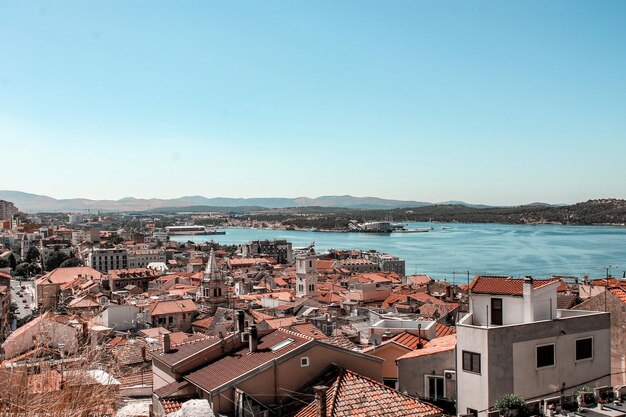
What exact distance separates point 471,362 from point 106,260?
2780 inches

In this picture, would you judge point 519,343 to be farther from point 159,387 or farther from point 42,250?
point 42,250

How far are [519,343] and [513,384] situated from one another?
490 millimetres

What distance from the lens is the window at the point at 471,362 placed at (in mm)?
7289

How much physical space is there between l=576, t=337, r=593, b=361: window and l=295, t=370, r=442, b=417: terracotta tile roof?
93.7 inches

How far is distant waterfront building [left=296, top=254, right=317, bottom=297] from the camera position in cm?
3528

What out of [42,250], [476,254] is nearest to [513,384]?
[42,250]

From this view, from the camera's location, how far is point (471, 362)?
738 centimetres

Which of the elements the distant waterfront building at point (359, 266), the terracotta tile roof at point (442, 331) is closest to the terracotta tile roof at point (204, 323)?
the terracotta tile roof at point (442, 331)

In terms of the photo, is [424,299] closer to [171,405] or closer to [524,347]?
[524,347]

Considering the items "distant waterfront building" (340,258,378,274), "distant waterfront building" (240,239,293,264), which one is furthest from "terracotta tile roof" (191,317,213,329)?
"distant waterfront building" (240,239,293,264)

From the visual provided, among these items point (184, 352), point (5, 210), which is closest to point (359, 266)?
point (184, 352)

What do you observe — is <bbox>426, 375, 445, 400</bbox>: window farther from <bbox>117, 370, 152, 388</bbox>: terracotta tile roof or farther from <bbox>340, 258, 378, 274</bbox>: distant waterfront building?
<bbox>340, 258, 378, 274</bbox>: distant waterfront building

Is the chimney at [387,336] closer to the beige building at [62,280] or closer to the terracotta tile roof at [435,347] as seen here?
the terracotta tile roof at [435,347]

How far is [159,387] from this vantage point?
26.1ft
